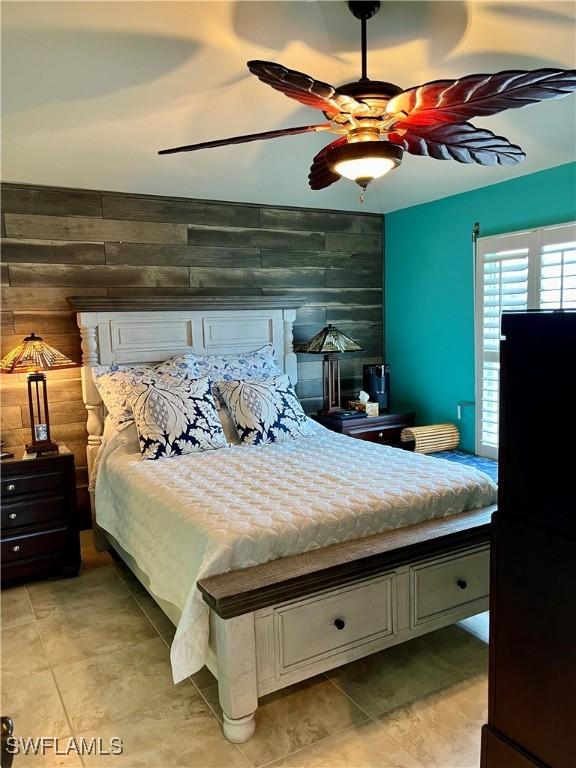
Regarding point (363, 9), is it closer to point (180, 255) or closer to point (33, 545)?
point (180, 255)

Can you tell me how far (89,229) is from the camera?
12.3 ft

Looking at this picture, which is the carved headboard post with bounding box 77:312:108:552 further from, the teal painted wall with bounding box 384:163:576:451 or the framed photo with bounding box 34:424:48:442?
the teal painted wall with bounding box 384:163:576:451

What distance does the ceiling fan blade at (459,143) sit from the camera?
2111mm

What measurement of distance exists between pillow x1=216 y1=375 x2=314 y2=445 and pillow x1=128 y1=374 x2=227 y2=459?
161mm

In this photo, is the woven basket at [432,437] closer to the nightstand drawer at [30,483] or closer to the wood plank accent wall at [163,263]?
the wood plank accent wall at [163,263]

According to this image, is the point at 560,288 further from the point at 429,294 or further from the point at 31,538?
the point at 31,538

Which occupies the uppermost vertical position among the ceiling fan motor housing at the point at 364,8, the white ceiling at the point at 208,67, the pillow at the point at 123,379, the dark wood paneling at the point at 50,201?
the ceiling fan motor housing at the point at 364,8

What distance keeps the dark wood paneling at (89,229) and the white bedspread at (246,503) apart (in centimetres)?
141

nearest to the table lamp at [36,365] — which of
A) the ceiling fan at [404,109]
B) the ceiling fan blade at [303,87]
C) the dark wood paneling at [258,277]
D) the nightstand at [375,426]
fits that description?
the dark wood paneling at [258,277]

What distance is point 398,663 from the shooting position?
8.00ft

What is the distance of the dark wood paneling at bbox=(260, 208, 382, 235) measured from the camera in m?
4.41

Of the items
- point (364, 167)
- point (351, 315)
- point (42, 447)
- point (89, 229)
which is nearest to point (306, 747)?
point (364, 167)

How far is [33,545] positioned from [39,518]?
0.15 metres

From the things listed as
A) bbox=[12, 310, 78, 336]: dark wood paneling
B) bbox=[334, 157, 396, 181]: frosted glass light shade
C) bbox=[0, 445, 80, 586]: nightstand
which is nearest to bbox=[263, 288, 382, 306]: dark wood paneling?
bbox=[12, 310, 78, 336]: dark wood paneling
